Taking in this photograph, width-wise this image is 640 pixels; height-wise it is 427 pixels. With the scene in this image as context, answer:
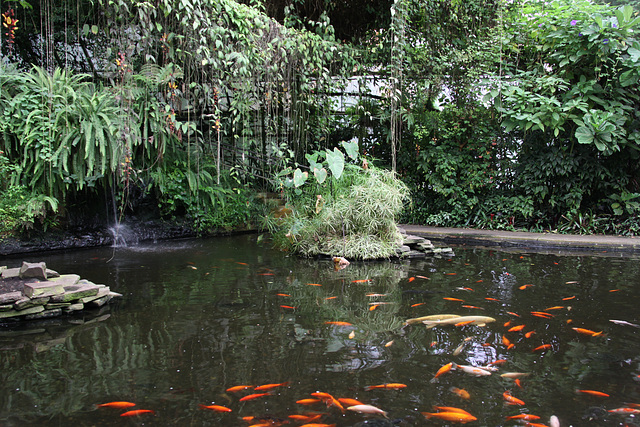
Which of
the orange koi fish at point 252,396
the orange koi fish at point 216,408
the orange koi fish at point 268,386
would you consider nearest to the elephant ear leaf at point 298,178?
the orange koi fish at point 268,386

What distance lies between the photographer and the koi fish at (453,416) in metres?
2.20

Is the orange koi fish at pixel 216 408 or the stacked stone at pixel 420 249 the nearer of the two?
the orange koi fish at pixel 216 408

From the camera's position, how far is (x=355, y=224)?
643 centimetres

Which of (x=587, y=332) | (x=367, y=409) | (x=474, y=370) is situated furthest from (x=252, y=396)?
(x=587, y=332)

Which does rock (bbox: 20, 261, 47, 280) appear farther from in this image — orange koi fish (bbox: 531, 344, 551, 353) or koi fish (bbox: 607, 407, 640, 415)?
koi fish (bbox: 607, 407, 640, 415)

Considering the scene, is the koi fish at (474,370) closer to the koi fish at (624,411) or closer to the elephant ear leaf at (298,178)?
the koi fish at (624,411)

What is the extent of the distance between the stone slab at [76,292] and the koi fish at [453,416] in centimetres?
301

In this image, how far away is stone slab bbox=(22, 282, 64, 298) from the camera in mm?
3654

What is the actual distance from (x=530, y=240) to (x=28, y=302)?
6.94 m

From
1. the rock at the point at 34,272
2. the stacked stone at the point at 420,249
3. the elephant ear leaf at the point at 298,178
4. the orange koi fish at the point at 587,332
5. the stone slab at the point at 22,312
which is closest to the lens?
the orange koi fish at the point at 587,332

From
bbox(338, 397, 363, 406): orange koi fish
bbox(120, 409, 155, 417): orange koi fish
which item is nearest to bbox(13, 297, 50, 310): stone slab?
bbox(120, 409, 155, 417): orange koi fish

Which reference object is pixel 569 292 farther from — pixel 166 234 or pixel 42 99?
pixel 42 99

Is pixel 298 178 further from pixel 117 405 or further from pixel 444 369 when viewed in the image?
pixel 117 405

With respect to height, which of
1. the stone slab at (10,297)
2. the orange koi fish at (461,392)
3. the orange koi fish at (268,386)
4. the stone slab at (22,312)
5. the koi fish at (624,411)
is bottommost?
the koi fish at (624,411)
